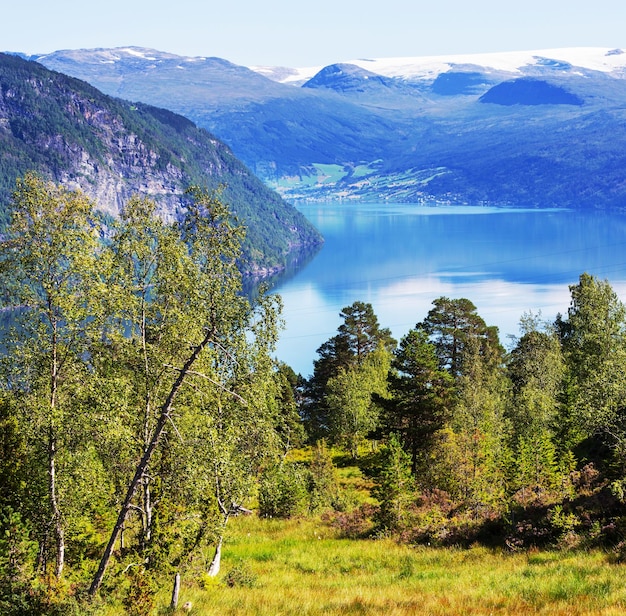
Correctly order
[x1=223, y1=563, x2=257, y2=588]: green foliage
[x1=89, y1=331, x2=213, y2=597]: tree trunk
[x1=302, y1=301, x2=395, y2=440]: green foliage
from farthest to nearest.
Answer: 1. [x1=302, y1=301, x2=395, y2=440]: green foliage
2. [x1=223, y1=563, x2=257, y2=588]: green foliage
3. [x1=89, y1=331, x2=213, y2=597]: tree trunk

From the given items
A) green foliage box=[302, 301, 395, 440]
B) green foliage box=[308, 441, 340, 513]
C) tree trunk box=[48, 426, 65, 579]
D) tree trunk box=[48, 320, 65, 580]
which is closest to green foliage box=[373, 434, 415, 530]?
green foliage box=[308, 441, 340, 513]

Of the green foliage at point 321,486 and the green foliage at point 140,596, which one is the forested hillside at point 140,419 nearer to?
the green foliage at point 140,596

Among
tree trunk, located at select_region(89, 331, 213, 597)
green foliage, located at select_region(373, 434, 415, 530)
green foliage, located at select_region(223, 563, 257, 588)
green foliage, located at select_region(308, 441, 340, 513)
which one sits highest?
tree trunk, located at select_region(89, 331, 213, 597)

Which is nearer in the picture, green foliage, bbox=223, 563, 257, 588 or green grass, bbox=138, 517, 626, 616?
green grass, bbox=138, 517, 626, 616

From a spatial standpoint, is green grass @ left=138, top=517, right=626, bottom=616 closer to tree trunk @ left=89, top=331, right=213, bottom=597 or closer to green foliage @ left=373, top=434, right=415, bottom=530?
green foliage @ left=373, top=434, right=415, bottom=530

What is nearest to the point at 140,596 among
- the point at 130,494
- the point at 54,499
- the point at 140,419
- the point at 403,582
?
the point at 130,494

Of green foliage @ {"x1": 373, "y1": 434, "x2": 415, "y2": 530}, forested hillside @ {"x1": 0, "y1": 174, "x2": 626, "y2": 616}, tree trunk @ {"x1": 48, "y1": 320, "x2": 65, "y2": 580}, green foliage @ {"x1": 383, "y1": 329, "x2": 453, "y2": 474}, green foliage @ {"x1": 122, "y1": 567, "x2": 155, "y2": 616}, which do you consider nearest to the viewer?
green foliage @ {"x1": 122, "y1": 567, "x2": 155, "y2": 616}

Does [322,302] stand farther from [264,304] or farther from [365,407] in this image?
[264,304]

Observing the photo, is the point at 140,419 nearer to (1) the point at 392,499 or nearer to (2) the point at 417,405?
(1) the point at 392,499

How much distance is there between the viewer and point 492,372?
72.4m

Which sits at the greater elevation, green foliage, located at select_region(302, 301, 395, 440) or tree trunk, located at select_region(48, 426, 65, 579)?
tree trunk, located at select_region(48, 426, 65, 579)

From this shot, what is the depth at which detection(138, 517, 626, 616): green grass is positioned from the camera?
16.9 m

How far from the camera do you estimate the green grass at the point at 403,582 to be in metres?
16.9

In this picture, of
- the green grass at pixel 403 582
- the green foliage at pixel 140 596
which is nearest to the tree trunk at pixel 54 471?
the green grass at pixel 403 582
